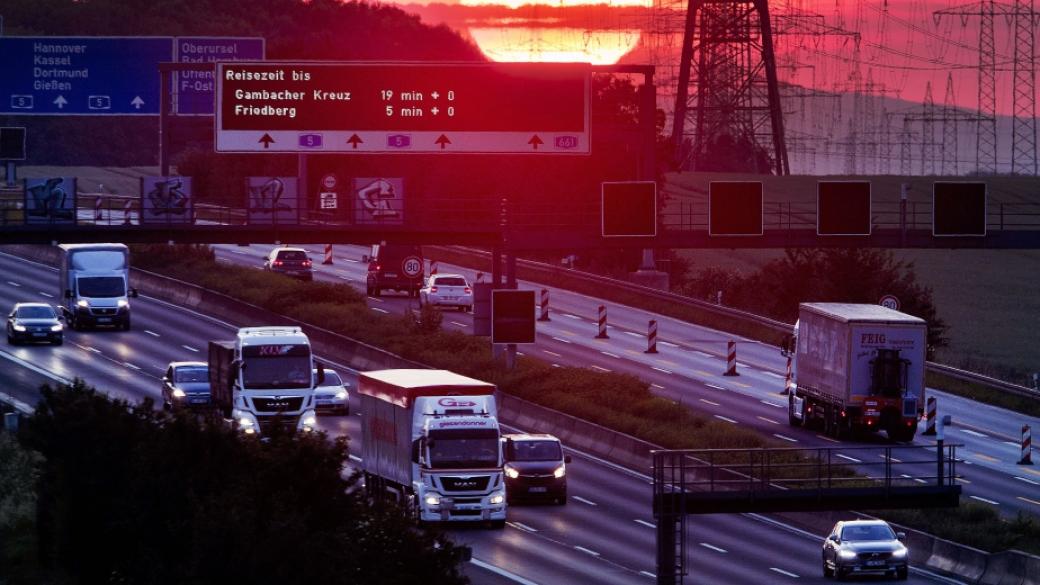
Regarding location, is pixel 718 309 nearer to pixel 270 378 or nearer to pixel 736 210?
pixel 736 210

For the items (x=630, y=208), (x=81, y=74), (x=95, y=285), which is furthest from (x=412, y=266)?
(x=630, y=208)

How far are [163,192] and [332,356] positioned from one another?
9.96m

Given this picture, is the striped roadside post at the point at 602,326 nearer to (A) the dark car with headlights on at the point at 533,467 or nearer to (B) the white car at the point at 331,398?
(B) the white car at the point at 331,398

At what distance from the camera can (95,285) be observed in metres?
78.6

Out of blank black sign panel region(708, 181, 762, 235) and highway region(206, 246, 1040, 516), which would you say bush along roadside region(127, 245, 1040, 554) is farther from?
blank black sign panel region(708, 181, 762, 235)

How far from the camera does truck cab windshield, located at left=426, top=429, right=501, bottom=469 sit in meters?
44.6

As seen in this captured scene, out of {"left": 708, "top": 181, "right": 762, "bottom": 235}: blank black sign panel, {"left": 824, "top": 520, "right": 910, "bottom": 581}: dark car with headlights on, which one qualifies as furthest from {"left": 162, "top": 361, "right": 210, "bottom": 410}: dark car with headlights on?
{"left": 824, "top": 520, "right": 910, "bottom": 581}: dark car with headlights on

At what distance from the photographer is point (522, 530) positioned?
46.4 metres

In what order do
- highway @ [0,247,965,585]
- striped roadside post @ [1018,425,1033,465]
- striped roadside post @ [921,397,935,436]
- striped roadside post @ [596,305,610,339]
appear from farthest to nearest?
striped roadside post @ [596,305,610,339] → striped roadside post @ [921,397,935,436] → striped roadside post @ [1018,425,1033,465] → highway @ [0,247,965,585]

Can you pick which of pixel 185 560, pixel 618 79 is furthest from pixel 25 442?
Answer: pixel 618 79

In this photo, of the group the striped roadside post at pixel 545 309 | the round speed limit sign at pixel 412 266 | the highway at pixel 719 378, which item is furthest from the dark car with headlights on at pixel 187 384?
the round speed limit sign at pixel 412 266

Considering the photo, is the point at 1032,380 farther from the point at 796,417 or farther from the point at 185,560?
the point at 185,560

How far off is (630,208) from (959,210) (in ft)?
36.5

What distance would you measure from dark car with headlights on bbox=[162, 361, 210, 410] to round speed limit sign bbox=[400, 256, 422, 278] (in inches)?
1099
